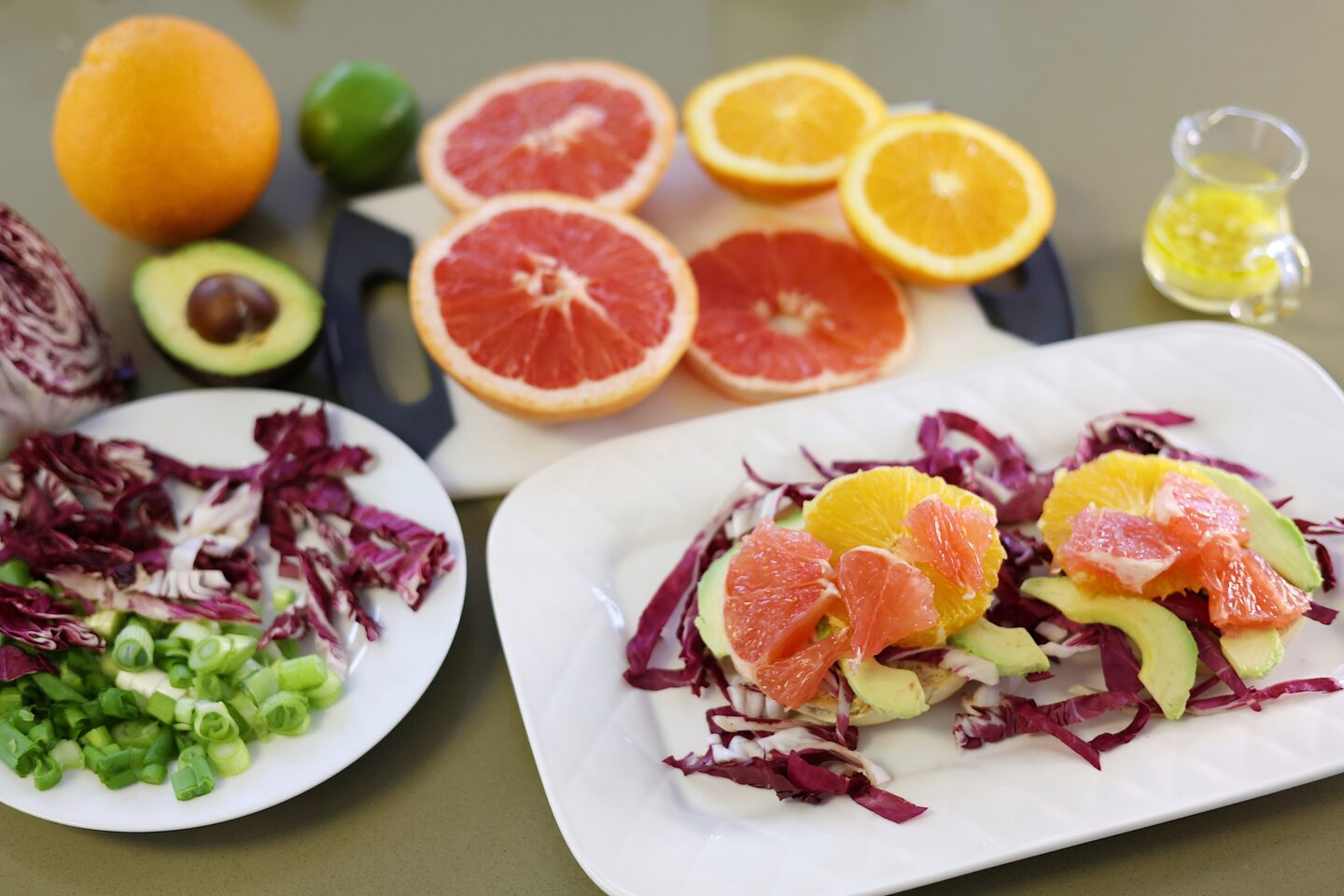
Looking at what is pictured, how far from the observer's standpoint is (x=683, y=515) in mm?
1938

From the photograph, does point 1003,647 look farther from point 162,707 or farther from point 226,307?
point 226,307

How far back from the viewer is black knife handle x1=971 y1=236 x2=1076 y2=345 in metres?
2.27

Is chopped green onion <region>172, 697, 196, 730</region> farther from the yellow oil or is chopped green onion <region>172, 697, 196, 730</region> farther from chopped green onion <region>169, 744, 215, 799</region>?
the yellow oil

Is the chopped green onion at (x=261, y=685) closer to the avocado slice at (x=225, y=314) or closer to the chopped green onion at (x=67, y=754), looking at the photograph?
the chopped green onion at (x=67, y=754)

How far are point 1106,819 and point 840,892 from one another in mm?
375

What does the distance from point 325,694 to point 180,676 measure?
0.21m

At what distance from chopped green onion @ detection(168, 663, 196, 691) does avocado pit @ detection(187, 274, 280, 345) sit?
2.07 feet

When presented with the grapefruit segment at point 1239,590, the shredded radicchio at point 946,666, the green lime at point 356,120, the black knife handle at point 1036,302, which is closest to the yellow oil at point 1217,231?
the black knife handle at point 1036,302

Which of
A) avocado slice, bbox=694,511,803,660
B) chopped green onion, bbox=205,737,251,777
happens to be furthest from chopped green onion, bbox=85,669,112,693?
avocado slice, bbox=694,511,803,660

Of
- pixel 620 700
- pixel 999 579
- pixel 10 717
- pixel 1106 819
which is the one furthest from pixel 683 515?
pixel 10 717

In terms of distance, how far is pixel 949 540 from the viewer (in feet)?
5.19

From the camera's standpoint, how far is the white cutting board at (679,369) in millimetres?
2100

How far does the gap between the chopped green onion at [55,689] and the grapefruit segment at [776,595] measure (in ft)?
3.18

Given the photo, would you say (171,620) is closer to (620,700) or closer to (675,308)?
(620,700)
